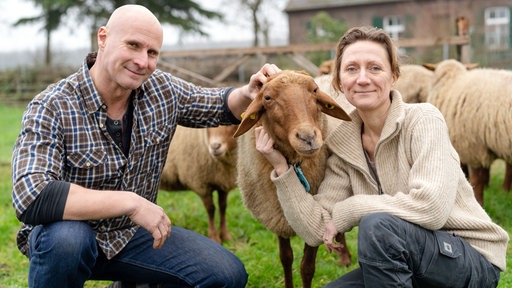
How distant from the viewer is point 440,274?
8.23 feet

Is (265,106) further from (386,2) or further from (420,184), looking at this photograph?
(386,2)

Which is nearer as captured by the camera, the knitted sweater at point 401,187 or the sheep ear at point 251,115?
the knitted sweater at point 401,187

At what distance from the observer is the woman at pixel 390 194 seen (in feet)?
8.11

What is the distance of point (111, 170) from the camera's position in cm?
279

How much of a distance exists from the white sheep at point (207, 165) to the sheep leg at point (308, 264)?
1461 millimetres

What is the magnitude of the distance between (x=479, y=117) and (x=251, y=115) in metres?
3.20

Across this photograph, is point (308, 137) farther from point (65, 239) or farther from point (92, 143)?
point (65, 239)

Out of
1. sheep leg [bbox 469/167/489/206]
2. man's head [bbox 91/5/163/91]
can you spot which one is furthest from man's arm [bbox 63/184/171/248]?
sheep leg [bbox 469/167/489/206]

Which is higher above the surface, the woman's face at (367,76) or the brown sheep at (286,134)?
the woman's face at (367,76)

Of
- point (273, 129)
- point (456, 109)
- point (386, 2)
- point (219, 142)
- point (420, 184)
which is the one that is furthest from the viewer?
point (386, 2)

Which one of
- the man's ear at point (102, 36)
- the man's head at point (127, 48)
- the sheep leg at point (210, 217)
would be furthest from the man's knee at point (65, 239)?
the sheep leg at point (210, 217)

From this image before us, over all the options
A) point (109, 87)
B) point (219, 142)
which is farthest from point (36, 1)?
point (109, 87)

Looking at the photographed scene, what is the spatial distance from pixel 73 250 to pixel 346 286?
1.35 m

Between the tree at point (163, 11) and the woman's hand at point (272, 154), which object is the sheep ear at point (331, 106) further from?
the tree at point (163, 11)
